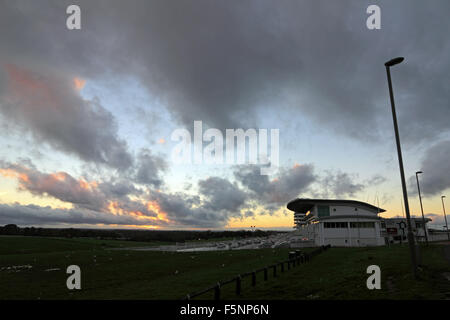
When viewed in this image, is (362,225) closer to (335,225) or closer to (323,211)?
(335,225)

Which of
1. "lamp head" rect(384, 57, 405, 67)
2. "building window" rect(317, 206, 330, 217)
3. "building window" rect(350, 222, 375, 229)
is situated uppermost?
"lamp head" rect(384, 57, 405, 67)

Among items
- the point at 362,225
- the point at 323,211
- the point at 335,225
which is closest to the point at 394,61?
the point at 335,225

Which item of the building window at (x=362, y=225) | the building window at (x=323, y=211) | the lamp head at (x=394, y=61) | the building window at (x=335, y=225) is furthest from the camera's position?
the building window at (x=323, y=211)

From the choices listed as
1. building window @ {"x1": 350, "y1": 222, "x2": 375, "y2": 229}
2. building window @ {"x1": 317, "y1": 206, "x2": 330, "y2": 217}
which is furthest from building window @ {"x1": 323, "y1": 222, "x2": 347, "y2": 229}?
building window @ {"x1": 317, "y1": 206, "x2": 330, "y2": 217}

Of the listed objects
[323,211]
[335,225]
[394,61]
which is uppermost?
[394,61]

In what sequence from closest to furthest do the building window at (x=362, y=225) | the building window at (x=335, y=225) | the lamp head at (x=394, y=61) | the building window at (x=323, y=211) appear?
the lamp head at (x=394, y=61), the building window at (x=362, y=225), the building window at (x=335, y=225), the building window at (x=323, y=211)

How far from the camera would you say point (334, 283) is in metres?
15.9

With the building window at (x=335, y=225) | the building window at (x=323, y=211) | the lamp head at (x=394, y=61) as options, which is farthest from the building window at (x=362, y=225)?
the lamp head at (x=394, y=61)

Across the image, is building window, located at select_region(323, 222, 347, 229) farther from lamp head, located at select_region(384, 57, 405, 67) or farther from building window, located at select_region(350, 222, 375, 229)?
lamp head, located at select_region(384, 57, 405, 67)

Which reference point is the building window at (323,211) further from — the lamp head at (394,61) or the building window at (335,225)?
the lamp head at (394,61)

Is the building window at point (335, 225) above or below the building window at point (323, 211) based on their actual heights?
below
